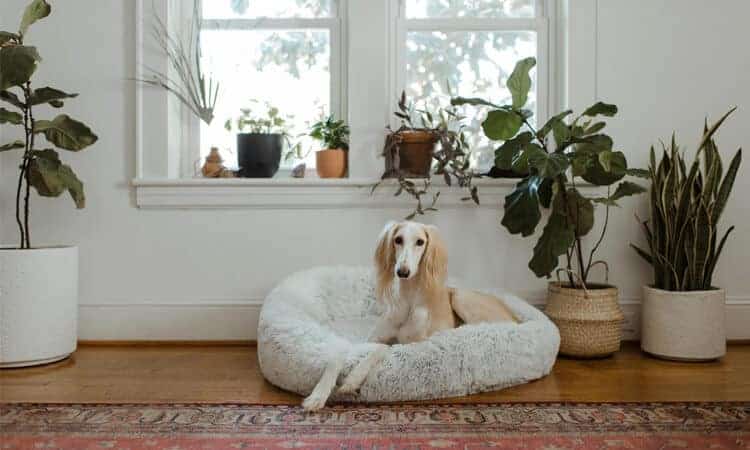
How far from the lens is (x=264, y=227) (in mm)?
3090

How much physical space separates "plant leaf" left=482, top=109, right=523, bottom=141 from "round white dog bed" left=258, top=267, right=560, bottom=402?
735 millimetres

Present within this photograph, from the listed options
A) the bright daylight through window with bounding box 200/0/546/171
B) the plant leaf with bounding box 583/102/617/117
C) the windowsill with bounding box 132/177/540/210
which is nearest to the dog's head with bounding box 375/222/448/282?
the windowsill with bounding box 132/177/540/210

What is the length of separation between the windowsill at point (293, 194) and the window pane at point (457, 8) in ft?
3.18

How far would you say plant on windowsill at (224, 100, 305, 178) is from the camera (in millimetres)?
3146

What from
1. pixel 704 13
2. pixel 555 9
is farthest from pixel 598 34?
pixel 704 13

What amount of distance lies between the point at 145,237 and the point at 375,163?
1.19 m

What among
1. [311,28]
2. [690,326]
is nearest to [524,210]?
[690,326]

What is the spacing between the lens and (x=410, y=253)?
2258 millimetres

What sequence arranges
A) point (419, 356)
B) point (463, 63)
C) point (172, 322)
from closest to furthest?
point (419, 356) < point (172, 322) < point (463, 63)

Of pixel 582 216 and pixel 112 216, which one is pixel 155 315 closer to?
pixel 112 216

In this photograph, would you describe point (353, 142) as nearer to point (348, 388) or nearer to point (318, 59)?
point (318, 59)

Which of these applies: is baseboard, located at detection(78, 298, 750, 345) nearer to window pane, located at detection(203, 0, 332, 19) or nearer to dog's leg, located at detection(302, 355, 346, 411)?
dog's leg, located at detection(302, 355, 346, 411)

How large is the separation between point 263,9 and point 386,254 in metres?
1.80

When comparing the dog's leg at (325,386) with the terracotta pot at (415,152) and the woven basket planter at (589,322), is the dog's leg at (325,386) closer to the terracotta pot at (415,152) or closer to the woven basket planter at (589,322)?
the woven basket planter at (589,322)
